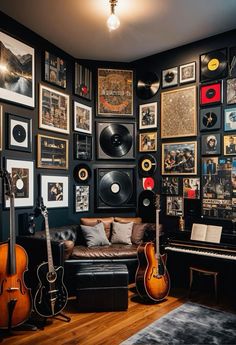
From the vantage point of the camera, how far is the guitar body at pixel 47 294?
3186 mm

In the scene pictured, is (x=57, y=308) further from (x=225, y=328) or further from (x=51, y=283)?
(x=225, y=328)

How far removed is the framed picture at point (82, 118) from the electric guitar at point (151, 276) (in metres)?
2.48

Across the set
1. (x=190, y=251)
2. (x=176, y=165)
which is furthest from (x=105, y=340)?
(x=176, y=165)

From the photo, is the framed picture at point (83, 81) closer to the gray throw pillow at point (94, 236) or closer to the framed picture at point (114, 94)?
the framed picture at point (114, 94)

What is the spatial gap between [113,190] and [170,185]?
1.06 m

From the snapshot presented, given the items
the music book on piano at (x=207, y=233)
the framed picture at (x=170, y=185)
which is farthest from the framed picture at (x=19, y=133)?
the music book on piano at (x=207, y=233)

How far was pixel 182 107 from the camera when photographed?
5.06 meters

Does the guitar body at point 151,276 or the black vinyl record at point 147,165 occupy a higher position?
the black vinyl record at point 147,165

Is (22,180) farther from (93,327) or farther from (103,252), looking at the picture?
(93,327)

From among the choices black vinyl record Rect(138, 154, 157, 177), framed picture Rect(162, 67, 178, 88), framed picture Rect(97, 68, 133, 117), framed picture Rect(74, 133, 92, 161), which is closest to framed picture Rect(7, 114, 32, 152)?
framed picture Rect(74, 133, 92, 161)

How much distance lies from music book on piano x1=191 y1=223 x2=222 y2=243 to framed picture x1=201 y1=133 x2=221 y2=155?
121 cm

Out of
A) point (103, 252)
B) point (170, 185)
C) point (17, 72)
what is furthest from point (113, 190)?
point (17, 72)

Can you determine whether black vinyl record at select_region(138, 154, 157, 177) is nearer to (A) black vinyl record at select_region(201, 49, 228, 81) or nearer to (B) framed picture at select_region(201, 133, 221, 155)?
(B) framed picture at select_region(201, 133, 221, 155)

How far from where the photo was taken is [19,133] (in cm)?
429
